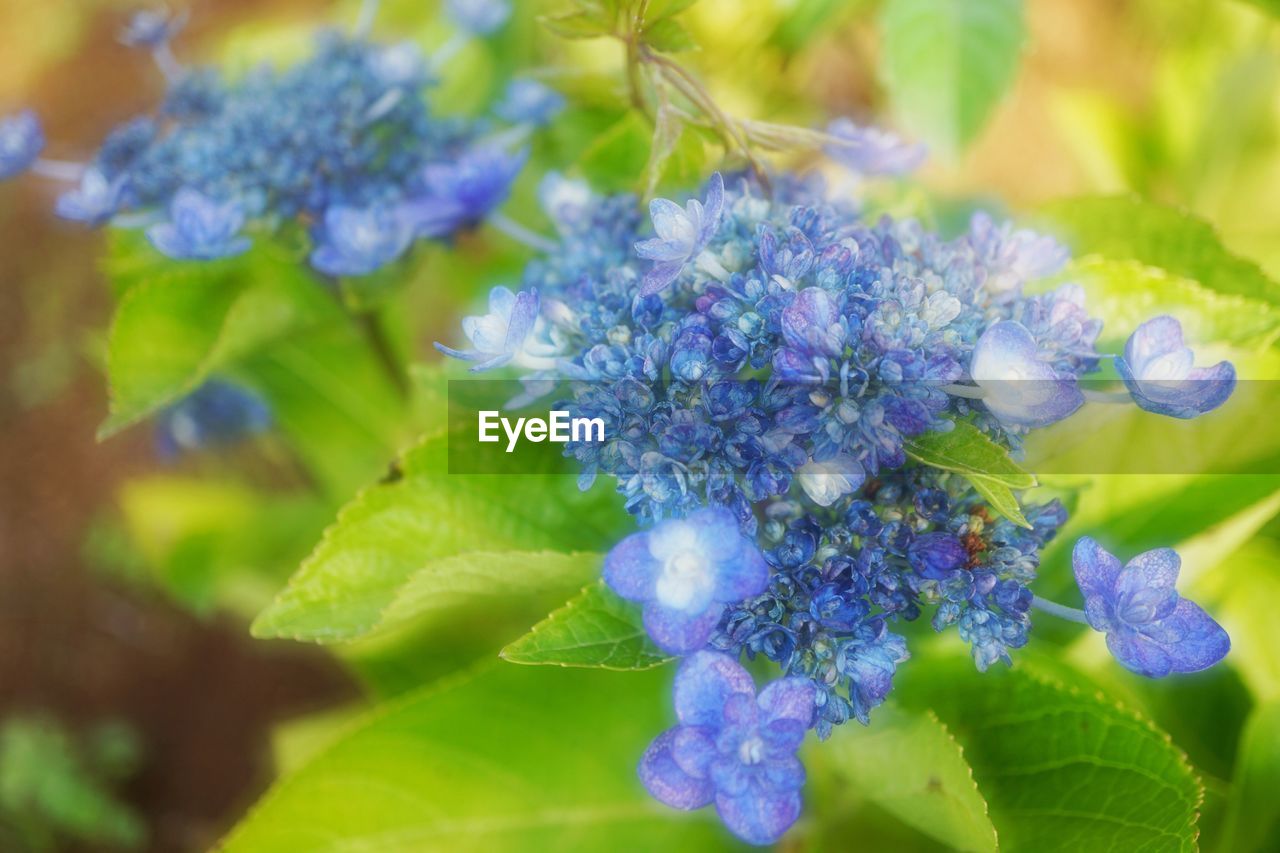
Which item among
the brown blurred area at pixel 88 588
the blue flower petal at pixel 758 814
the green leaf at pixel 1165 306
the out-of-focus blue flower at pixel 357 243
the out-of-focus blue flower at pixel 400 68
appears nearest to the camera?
the blue flower petal at pixel 758 814

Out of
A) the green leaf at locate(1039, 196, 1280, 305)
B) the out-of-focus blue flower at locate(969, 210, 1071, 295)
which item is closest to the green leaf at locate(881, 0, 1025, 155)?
the green leaf at locate(1039, 196, 1280, 305)

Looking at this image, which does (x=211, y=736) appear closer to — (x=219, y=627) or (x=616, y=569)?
(x=219, y=627)

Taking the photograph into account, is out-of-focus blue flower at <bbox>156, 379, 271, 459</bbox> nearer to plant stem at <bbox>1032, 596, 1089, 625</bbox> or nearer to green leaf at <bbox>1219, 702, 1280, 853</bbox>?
plant stem at <bbox>1032, 596, 1089, 625</bbox>

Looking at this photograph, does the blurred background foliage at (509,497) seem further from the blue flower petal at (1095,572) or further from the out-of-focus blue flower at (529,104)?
the blue flower petal at (1095,572)

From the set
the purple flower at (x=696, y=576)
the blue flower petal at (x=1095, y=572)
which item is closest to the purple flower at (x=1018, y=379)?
the blue flower petal at (x=1095, y=572)

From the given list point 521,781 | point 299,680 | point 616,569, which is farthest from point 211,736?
point 616,569
